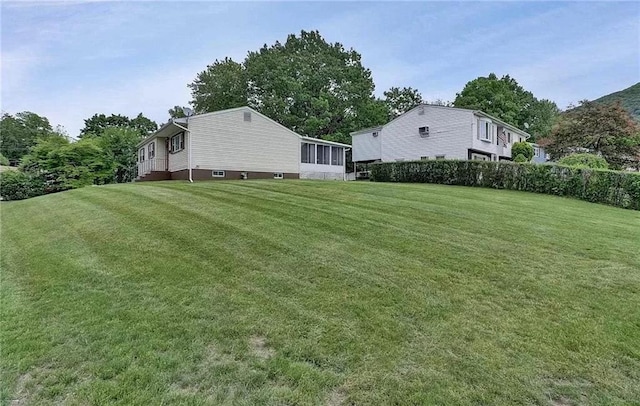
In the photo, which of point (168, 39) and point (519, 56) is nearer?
point (168, 39)

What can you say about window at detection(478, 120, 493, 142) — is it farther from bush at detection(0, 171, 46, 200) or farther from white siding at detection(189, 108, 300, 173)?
bush at detection(0, 171, 46, 200)

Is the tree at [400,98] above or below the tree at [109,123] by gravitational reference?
above

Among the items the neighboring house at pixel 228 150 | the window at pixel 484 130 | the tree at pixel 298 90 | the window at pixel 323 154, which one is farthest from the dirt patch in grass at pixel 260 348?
the tree at pixel 298 90

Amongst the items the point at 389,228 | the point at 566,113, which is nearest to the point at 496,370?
the point at 389,228

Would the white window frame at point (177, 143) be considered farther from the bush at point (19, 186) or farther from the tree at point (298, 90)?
the tree at point (298, 90)

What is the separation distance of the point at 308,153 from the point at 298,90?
1441 cm

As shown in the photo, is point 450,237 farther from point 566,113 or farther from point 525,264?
point 566,113

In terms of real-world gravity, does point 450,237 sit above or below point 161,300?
above

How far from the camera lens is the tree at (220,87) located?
3925 centimetres

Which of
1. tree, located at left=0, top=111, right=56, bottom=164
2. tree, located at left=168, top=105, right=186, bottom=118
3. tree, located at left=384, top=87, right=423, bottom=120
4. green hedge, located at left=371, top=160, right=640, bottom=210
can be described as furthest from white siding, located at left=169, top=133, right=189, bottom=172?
tree, located at left=0, top=111, right=56, bottom=164

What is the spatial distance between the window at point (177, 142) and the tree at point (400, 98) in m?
29.8

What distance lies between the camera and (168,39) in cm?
1259

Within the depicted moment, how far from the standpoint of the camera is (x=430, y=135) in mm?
27484

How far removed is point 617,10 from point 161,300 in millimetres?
15507
